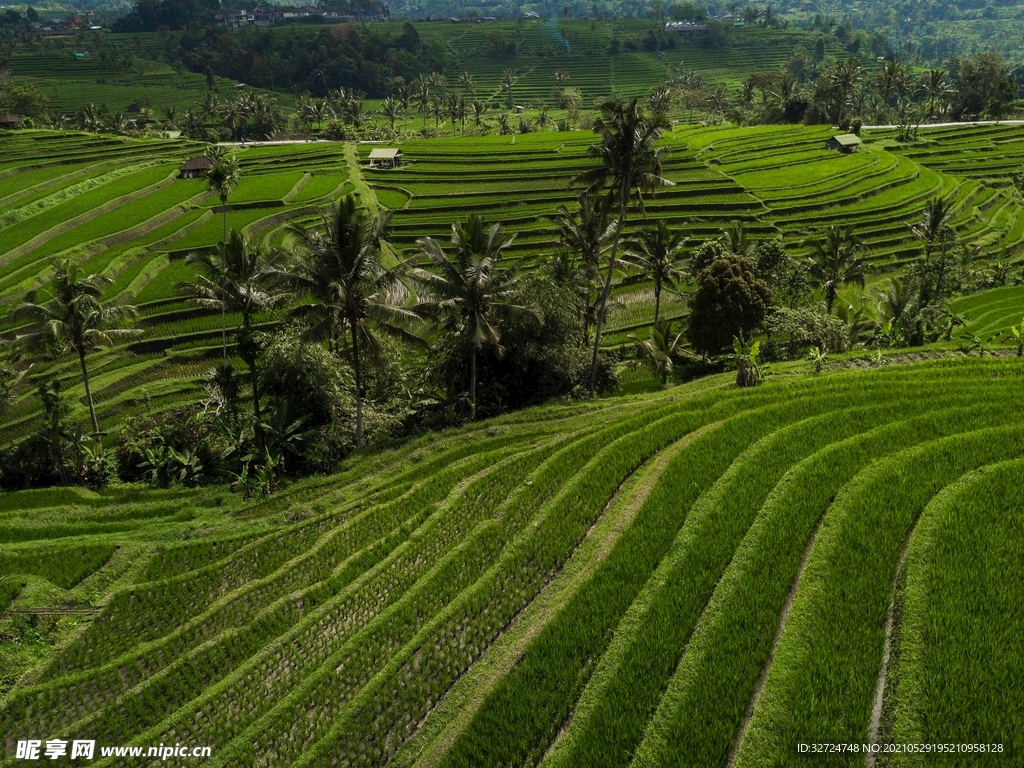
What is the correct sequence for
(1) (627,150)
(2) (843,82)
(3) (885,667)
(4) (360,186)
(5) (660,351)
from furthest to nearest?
(2) (843,82) → (4) (360,186) → (5) (660,351) → (1) (627,150) → (3) (885,667)

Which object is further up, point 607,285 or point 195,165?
point 195,165

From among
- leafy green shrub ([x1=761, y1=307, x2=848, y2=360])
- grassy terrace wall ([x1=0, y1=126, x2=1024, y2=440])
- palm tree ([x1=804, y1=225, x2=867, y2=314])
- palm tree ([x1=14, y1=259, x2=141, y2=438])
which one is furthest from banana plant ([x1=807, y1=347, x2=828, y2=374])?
palm tree ([x1=14, y1=259, x2=141, y2=438])

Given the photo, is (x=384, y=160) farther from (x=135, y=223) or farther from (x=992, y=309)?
(x=992, y=309)

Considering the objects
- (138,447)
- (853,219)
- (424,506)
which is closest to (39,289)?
(138,447)

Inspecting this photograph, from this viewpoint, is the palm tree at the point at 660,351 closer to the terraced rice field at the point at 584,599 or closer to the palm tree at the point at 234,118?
the terraced rice field at the point at 584,599

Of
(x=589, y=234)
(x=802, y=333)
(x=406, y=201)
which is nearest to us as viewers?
(x=802, y=333)

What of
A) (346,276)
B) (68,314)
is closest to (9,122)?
(68,314)

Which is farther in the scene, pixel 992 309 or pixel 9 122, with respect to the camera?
pixel 9 122
